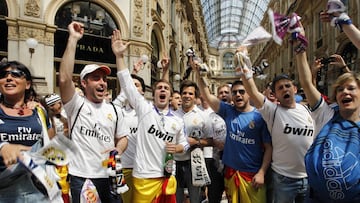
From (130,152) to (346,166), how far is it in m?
2.85

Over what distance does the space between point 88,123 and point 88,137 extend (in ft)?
0.48

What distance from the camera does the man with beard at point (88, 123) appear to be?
10.5ft

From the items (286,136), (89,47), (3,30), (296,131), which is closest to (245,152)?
(286,136)

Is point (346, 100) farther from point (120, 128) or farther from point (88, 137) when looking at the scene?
point (88, 137)

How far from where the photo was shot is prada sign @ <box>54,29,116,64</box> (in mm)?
15069

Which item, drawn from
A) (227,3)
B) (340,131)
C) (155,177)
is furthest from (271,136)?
(227,3)

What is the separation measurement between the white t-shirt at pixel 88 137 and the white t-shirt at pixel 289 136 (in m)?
1.80

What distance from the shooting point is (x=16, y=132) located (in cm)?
259

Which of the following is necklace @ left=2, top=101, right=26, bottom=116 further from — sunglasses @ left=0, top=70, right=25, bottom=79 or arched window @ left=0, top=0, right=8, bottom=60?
arched window @ left=0, top=0, right=8, bottom=60

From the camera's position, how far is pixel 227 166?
156 inches

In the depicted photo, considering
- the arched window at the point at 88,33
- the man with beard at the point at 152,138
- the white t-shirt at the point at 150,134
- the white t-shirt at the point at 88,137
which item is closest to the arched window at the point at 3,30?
the arched window at the point at 88,33

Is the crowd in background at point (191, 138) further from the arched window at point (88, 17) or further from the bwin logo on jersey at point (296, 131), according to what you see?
the arched window at point (88, 17)

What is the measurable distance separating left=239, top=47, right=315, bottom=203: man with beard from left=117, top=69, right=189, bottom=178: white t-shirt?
3.45 feet

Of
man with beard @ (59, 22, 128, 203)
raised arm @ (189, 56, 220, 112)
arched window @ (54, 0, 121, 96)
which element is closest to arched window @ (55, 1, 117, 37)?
arched window @ (54, 0, 121, 96)
